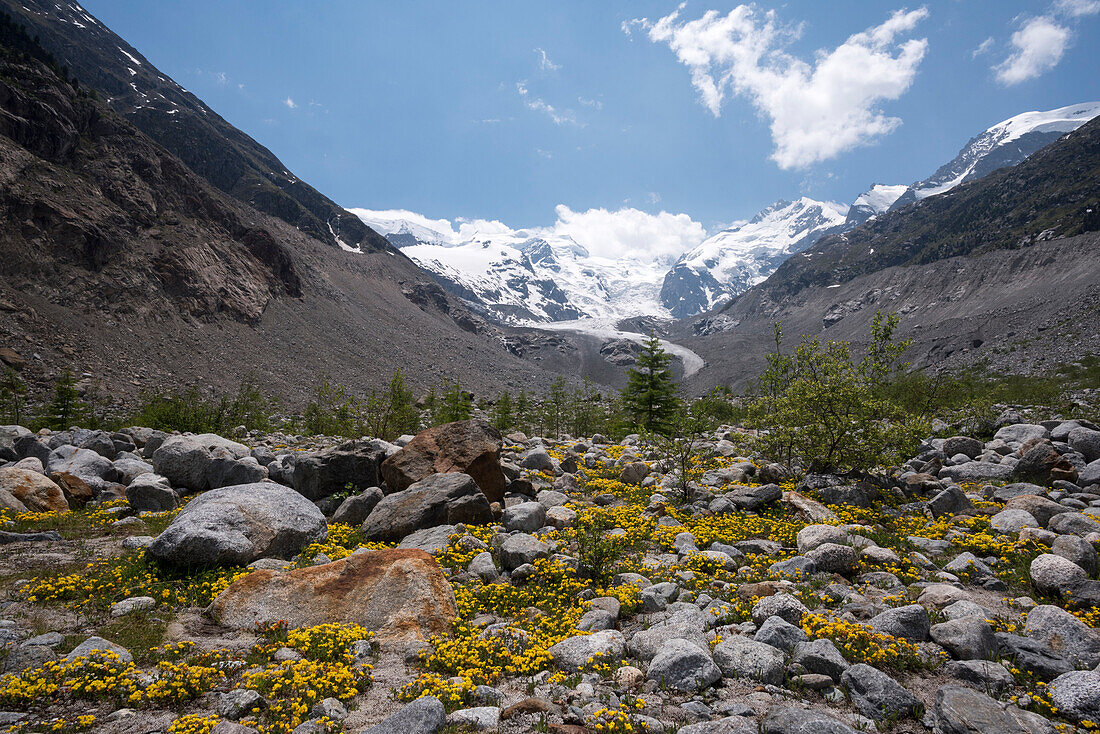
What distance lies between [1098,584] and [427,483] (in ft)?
45.8

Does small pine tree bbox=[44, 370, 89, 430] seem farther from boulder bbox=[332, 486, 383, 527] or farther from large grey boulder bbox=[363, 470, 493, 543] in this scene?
large grey boulder bbox=[363, 470, 493, 543]

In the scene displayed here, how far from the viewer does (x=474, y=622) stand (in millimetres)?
8375

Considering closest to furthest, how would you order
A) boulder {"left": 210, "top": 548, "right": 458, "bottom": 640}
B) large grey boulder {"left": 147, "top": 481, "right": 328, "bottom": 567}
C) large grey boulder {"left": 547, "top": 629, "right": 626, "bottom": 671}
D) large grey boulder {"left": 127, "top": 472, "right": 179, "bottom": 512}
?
large grey boulder {"left": 547, "top": 629, "right": 626, "bottom": 671} → boulder {"left": 210, "top": 548, "right": 458, "bottom": 640} → large grey boulder {"left": 147, "top": 481, "right": 328, "bottom": 567} → large grey boulder {"left": 127, "top": 472, "right": 179, "bottom": 512}

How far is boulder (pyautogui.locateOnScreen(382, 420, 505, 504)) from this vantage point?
14.8 meters

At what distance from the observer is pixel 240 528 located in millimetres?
10672

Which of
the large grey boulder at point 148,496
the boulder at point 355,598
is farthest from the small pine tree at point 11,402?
the boulder at point 355,598

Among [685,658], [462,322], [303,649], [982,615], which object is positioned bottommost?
[303,649]

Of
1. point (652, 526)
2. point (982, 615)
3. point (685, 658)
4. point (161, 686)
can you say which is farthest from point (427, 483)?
point (982, 615)

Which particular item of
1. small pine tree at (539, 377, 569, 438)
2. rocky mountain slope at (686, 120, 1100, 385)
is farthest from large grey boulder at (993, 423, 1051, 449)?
rocky mountain slope at (686, 120, 1100, 385)

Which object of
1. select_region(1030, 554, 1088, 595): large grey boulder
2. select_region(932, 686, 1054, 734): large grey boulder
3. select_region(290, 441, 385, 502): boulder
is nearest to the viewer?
select_region(932, 686, 1054, 734): large grey boulder

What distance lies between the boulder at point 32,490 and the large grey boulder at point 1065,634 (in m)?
21.9

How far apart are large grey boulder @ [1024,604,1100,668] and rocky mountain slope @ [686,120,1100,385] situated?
86.1 metres

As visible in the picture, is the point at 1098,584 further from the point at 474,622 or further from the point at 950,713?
the point at 474,622

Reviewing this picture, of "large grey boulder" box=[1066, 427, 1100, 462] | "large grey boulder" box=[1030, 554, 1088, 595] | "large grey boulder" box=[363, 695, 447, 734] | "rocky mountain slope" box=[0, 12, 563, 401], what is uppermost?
"rocky mountain slope" box=[0, 12, 563, 401]
